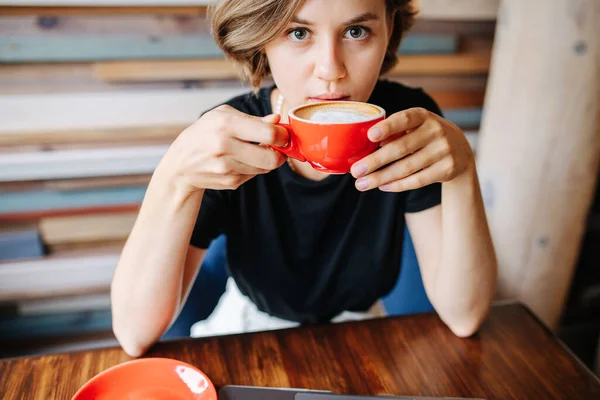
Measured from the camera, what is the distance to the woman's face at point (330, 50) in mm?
1033

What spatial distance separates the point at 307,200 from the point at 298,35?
1.60 feet

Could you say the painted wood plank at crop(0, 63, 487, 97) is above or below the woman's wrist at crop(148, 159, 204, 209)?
below

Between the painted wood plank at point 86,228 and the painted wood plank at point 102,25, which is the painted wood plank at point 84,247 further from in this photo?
the painted wood plank at point 102,25

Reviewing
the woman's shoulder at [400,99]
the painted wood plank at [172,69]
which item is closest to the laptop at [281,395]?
the woman's shoulder at [400,99]

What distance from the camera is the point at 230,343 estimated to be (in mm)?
1091

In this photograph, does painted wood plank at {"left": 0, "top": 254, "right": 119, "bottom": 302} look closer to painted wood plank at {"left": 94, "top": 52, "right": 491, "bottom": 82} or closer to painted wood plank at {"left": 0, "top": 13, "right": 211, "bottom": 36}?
painted wood plank at {"left": 94, "top": 52, "right": 491, "bottom": 82}

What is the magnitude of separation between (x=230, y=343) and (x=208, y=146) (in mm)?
458

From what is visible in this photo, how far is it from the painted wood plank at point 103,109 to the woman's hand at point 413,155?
1302mm

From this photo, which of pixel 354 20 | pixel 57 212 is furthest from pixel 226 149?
pixel 57 212

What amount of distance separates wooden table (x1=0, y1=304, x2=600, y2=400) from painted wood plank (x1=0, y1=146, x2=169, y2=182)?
3.91 feet

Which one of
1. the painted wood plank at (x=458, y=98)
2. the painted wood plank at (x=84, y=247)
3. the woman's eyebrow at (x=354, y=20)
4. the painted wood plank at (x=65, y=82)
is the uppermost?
the woman's eyebrow at (x=354, y=20)

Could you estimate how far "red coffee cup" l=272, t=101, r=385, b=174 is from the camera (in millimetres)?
818

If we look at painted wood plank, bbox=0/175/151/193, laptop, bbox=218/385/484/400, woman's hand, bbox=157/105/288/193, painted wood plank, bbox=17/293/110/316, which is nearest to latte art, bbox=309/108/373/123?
woman's hand, bbox=157/105/288/193

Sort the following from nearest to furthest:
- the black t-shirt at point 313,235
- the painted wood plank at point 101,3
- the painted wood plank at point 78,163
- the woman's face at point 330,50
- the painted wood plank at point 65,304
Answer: the woman's face at point 330,50, the black t-shirt at point 313,235, the painted wood plank at point 101,3, the painted wood plank at point 78,163, the painted wood plank at point 65,304
